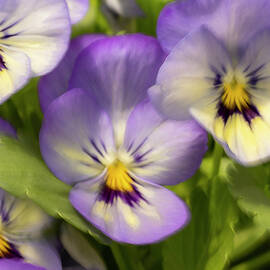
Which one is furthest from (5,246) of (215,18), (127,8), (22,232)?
(127,8)

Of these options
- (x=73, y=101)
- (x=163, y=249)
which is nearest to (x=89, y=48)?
(x=73, y=101)

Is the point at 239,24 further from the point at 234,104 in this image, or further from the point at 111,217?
the point at 111,217

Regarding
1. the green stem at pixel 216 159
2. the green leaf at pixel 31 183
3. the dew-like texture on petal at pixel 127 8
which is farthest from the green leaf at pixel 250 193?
the dew-like texture on petal at pixel 127 8

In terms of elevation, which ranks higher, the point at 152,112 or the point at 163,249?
the point at 152,112

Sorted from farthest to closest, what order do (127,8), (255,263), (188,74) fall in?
1. (127,8)
2. (255,263)
3. (188,74)

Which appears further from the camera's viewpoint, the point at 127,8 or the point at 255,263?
the point at 127,8

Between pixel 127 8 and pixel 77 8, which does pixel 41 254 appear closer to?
pixel 77 8
